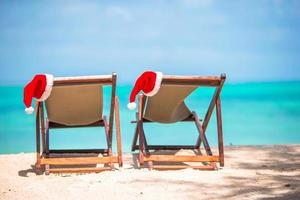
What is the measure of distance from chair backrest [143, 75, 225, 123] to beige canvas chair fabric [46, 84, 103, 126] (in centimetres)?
46

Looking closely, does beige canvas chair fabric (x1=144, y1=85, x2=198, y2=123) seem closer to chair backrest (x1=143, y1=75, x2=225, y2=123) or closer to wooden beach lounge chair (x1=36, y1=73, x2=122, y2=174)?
chair backrest (x1=143, y1=75, x2=225, y2=123)

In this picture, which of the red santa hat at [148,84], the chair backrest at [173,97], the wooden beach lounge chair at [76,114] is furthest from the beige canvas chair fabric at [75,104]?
the chair backrest at [173,97]

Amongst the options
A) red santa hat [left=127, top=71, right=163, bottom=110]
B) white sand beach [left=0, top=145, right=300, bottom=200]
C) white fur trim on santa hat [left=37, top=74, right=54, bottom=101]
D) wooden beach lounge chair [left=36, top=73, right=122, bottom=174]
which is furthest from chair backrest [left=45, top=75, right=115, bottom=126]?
white sand beach [left=0, top=145, right=300, bottom=200]

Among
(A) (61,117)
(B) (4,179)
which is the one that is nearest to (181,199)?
(B) (4,179)

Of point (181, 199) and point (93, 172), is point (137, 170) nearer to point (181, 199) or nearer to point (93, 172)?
point (93, 172)

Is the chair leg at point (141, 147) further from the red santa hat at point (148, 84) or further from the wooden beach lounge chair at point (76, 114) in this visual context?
the red santa hat at point (148, 84)

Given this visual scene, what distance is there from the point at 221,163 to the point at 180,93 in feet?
2.25

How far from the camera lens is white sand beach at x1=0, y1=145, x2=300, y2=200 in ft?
11.6

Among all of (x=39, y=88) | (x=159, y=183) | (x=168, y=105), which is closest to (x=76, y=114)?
(x=39, y=88)

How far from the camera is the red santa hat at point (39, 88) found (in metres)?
4.31

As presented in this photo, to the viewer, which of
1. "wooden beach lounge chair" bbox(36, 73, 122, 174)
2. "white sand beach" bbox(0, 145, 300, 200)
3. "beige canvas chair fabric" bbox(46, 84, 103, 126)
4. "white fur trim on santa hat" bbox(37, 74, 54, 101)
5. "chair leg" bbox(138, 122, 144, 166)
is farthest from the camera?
"beige canvas chair fabric" bbox(46, 84, 103, 126)

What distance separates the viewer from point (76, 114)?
4.96m

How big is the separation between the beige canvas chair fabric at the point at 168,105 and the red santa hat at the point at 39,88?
37.9 inches

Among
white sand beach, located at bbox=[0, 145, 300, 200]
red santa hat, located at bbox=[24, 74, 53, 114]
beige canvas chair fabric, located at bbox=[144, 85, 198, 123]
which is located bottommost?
white sand beach, located at bbox=[0, 145, 300, 200]
